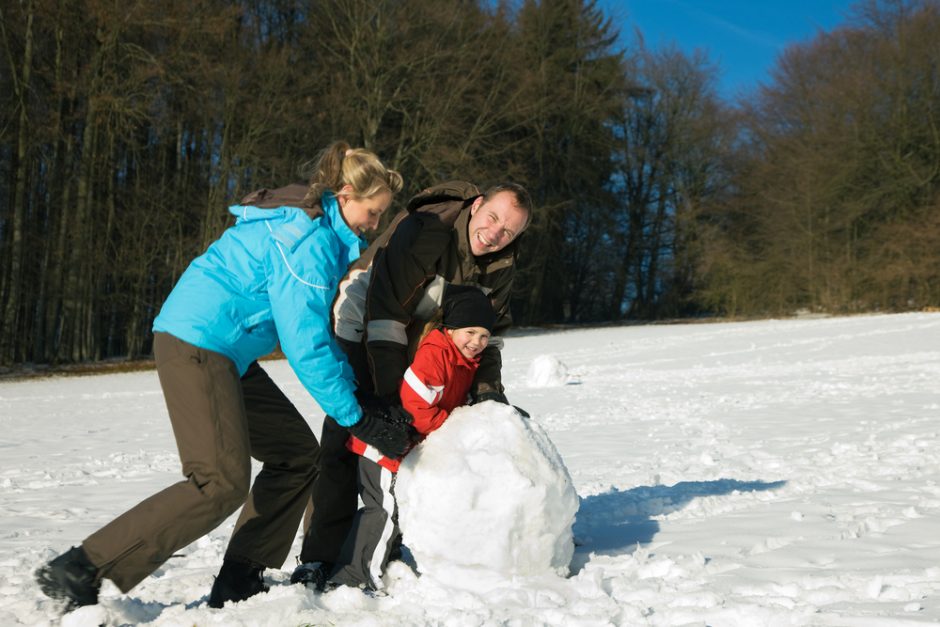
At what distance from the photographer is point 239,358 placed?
3258mm

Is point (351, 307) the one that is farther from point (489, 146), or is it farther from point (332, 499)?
point (489, 146)

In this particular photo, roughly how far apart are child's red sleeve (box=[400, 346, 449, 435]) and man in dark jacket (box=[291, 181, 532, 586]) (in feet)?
0.34

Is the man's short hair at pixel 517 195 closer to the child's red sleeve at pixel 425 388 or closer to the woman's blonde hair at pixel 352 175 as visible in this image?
the woman's blonde hair at pixel 352 175

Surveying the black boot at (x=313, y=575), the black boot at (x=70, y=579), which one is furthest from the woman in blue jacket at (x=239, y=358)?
the black boot at (x=313, y=575)

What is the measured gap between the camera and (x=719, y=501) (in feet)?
15.7

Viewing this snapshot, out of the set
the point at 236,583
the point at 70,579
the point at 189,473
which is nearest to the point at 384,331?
the point at 189,473

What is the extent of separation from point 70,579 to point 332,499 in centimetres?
116

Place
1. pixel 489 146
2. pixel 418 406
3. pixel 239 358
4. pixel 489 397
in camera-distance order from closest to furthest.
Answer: pixel 239 358, pixel 418 406, pixel 489 397, pixel 489 146

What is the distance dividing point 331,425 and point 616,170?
4130 cm

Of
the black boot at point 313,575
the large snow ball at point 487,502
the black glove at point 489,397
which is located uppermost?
Result: the black glove at point 489,397

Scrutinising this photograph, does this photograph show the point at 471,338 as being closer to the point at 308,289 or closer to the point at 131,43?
the point at 308,289

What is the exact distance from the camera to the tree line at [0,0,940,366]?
21.9m

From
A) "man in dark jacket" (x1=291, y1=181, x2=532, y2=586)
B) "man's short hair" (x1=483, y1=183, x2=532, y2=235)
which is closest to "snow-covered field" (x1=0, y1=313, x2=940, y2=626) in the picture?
"man in dark jacket" (x1=291, y1=181, x2=532, y2=586)

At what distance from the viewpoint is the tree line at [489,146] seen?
863 inches
